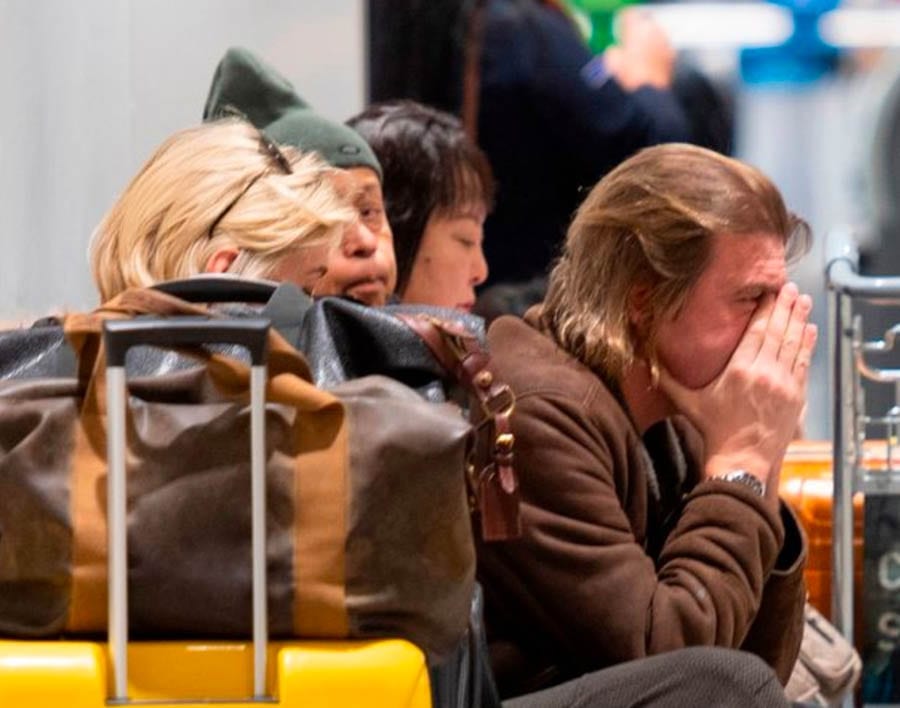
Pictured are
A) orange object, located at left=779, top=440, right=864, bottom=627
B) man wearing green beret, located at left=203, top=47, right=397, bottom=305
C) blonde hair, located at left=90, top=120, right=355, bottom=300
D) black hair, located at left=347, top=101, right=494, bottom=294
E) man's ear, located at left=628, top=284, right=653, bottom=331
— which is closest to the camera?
blonde hair, located at left=90, top=120, right=355, bottom=300

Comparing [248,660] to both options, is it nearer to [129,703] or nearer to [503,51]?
[129,703]

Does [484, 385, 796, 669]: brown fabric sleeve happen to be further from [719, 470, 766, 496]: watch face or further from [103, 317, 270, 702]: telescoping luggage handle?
[103, 317, 270, 702]: telescoping luggage handle

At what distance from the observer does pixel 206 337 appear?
1.65 meters

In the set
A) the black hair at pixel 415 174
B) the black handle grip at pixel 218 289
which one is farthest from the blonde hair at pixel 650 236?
the black hair at pixel 415 174

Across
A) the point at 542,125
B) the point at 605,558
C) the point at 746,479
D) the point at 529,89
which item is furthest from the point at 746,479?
the point at 529,89

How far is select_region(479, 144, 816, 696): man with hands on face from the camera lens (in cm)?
222

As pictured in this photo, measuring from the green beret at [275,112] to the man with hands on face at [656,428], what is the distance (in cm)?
66

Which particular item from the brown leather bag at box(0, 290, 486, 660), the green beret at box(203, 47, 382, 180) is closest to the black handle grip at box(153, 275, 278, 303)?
the brown leather bag at box(0, 290, 486, 660)

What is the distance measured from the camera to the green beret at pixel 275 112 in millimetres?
3082

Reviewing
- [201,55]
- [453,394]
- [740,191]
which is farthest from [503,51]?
[453,394]

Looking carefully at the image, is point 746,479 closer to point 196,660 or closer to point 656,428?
point 656,428

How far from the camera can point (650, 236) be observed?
7.90 ft

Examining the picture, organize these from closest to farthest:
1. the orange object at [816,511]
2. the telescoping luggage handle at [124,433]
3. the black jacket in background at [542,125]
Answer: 1. the telescoping luggage handle at [124,433]
2. the orange object at [816,511]
3. the black jacket in background at [542,125]

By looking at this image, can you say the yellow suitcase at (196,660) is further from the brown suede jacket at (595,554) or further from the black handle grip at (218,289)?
the brown suede jacket at (595,554)
